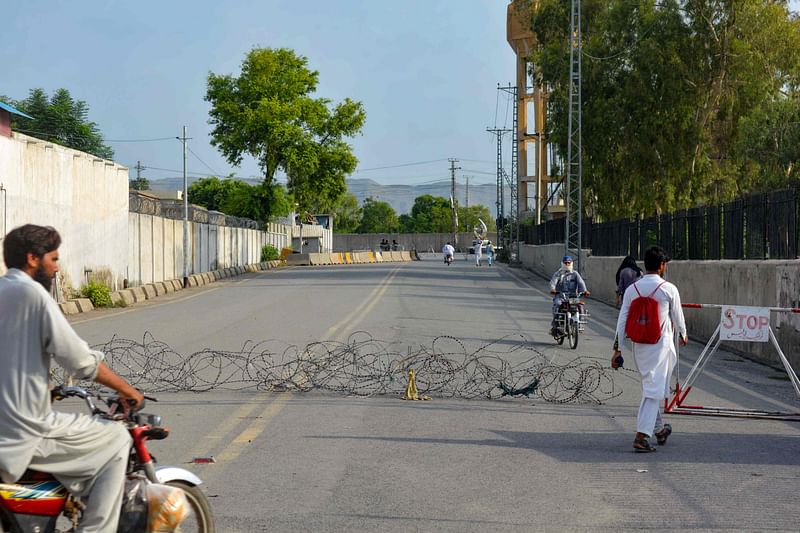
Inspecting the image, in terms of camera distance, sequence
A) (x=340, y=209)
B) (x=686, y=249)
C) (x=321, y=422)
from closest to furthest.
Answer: (x=321, y=422) → (x=686, y=249) → (x=340, y=209)

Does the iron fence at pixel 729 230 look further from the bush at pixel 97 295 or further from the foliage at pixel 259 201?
the foliage at pixel 259 201

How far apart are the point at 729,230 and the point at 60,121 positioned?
257 feet

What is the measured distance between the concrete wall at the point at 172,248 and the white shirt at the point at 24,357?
32123 mm

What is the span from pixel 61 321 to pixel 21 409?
0.42 m

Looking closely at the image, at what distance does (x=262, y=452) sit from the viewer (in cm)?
895

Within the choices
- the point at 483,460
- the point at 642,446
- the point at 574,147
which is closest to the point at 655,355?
the point at 642,446

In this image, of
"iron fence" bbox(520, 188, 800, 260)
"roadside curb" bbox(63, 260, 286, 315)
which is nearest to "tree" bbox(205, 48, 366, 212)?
"roadside curb" bbox(63, 260, 286, 315)

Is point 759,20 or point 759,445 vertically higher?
point 759,20

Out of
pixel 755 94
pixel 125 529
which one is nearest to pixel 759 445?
pixel 125 529

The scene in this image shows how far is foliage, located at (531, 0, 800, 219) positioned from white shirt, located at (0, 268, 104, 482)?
143 ft

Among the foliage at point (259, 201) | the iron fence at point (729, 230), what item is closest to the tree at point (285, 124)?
the foliage at point (259, 201)

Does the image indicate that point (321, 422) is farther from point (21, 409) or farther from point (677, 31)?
point (677, 31)

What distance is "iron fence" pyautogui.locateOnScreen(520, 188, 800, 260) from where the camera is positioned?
1872cm

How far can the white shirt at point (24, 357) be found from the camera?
473 centimetres
